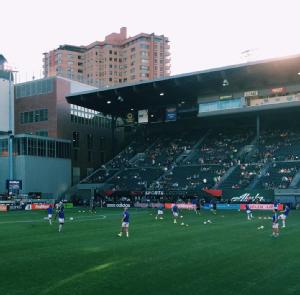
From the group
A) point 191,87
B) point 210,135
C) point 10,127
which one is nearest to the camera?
point 191,87

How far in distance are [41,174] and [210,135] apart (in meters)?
30.8

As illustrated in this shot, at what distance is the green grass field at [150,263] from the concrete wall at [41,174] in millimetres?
45997

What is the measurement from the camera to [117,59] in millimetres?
183500

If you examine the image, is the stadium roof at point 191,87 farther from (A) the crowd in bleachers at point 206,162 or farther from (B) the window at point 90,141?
(A) the crowd in bleachers at point 206,162

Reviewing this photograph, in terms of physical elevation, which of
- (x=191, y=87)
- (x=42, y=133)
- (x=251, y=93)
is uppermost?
(x=191, y=87)

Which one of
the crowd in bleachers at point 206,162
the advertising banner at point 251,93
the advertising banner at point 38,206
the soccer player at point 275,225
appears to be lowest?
the advertising banner at point 38,206

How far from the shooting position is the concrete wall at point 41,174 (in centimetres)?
7675

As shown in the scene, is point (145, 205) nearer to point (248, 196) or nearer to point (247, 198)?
point (247, 198)

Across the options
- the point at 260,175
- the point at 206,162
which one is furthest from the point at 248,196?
the point at 206,162

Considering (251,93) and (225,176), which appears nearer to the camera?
(225,176)

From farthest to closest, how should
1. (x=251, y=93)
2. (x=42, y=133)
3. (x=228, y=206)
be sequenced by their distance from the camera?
1. (x=42, y=133)
2. (x=251, y=93)
3. (x=228, y=206)

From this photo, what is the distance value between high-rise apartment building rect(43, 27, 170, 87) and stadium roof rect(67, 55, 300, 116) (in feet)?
282

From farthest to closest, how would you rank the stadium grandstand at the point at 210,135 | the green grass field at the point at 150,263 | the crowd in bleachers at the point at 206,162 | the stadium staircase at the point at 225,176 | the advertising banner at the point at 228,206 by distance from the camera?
the crowd in bleachers at the point at 206,162
the stadium staircase at the point at 225,176
the stadium grandstand at the point at 210,135
the advertising banner at the point at 228,206
the green grass field at the point at 150,263

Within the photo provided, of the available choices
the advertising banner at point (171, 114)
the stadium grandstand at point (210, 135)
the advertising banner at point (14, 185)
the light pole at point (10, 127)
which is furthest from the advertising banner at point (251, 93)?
the light pole at point (10, 127)
